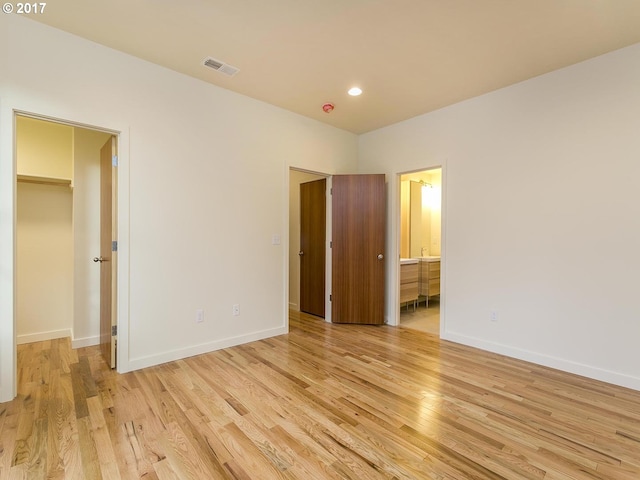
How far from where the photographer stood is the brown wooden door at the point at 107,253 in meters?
2.71

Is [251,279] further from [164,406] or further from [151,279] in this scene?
[164,406]

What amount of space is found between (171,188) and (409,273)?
144 inches

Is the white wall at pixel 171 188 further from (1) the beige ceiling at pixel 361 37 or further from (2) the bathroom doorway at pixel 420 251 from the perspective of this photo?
(2) the bathroom doorway at pixel 420 251

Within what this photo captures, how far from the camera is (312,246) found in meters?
4.78

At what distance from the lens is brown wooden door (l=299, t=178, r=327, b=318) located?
15.1 ft

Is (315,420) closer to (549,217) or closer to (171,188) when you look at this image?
(171,188)

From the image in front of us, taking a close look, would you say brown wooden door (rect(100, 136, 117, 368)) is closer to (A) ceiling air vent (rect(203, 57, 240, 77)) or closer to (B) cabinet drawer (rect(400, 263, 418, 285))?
(A) ceiling air vent (rect(203, 57, 240, 77))

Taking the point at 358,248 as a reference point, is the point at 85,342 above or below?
below

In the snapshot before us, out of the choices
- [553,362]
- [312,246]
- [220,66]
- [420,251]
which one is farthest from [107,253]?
[420,251]

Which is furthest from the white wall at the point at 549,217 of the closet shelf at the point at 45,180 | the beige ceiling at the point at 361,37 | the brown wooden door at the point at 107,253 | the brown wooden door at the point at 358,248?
the closet shelf at the point at 45,180

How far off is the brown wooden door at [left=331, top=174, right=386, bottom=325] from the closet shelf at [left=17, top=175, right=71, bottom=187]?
3.21 meters

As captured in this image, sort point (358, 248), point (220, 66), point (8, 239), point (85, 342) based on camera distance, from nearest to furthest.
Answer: point (8, 239), point (220, 66), point (85, 342), point (358, 248)

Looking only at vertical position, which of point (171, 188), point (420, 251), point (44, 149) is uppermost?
point (44, 149)

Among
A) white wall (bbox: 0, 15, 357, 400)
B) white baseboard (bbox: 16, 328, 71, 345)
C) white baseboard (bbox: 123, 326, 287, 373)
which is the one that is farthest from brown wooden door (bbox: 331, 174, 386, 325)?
white baseboard (bbox: 16, 328, 71, 345)
